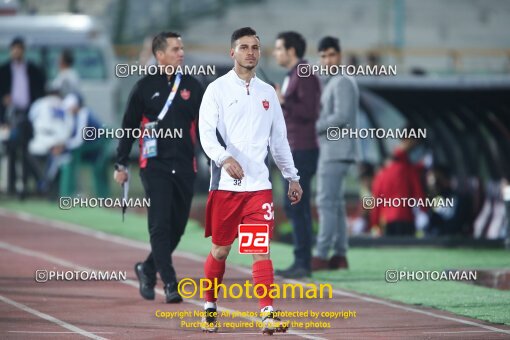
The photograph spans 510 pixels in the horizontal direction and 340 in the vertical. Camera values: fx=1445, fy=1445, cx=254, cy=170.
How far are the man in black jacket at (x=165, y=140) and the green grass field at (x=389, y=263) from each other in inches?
61.7

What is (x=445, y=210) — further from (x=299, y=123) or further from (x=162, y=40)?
(x=162, y=40)

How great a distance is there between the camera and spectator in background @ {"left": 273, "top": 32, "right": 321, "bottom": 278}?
42.9ft

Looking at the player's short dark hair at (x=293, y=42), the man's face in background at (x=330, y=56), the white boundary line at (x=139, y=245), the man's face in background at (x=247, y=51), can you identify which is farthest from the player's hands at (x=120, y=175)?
the man's face in background at (x=330, y=56)

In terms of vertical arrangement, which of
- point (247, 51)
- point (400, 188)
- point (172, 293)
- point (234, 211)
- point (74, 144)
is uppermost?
point (74, 144)

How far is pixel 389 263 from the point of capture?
50.2 feet

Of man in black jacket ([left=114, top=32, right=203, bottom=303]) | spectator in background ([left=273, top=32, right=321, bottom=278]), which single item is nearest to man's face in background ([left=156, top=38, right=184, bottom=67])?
man in black jacket ([left=114, top=32, right=203, bottom=303])

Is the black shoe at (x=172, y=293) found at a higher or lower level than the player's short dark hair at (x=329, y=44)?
lower

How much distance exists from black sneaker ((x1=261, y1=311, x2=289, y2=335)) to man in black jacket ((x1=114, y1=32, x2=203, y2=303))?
6.02 feet

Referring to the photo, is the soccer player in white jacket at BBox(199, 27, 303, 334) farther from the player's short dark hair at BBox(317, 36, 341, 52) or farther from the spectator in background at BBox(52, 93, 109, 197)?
the spectator in background at BBox(52, 93, 109, 197)

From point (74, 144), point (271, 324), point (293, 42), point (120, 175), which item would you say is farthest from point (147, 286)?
point (74, 144)

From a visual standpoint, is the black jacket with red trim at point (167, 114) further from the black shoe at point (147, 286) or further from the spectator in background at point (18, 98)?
the spectator in background at point (18, 98)

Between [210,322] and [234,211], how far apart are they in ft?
2.60

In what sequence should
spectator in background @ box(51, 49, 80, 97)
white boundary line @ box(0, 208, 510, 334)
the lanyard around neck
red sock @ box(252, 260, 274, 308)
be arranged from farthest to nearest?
spectator in background @ box(51, 49, 80, 97) < the lanyard around neck < white boundary line @ box(0, 208, 510, 334) < red sock @ box(252, 260, 274, 308)

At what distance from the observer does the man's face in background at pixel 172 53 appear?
448 inches
